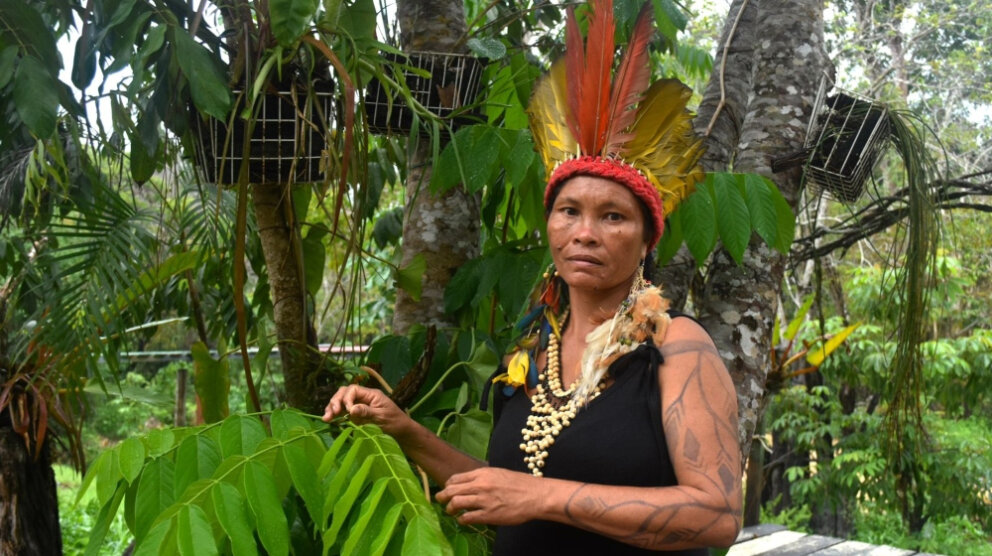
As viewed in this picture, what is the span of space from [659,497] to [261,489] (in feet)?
1.73

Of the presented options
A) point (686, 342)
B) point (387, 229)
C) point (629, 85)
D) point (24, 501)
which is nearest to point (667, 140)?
point (629, 85)

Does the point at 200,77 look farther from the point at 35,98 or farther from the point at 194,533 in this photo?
the point at 194,533

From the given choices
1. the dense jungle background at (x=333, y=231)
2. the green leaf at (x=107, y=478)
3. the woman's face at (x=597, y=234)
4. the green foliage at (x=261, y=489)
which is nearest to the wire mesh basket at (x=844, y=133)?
the dense jungle background at (x=333, y=231)

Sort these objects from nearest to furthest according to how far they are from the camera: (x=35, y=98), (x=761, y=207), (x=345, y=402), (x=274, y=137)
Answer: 1. (x=345, y=402)
2. (x=35, y=98)
3. (x=274, y=137)
4. (x=761, y=207)

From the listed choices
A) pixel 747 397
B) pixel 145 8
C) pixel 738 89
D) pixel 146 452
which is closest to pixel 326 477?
pixel 146 452

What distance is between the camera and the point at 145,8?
1791 millimetres

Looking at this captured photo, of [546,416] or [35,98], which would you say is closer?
[546,416]

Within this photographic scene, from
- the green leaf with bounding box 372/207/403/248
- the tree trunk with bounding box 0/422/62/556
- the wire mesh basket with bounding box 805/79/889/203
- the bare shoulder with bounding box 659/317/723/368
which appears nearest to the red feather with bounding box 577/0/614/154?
the bare shoulder with bounding box 659/317/723/368

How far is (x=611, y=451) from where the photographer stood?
135 centimetres

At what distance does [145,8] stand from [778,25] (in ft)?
5.21

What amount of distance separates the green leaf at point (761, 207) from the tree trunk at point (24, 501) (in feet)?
8.20

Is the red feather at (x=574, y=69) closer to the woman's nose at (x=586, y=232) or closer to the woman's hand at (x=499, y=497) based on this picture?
the woman's nose at (x=586, y=232)

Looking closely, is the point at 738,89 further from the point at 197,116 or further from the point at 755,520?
the point at 755,520

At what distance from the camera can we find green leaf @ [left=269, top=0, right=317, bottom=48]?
165 centimetres
